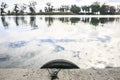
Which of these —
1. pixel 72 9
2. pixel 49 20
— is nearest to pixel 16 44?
pixel 49 20

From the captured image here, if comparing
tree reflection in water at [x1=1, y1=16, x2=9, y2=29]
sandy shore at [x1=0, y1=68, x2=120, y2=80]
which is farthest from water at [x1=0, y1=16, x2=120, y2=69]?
sandy shore at [x1=0, y1=68, x2=120, y2=80]

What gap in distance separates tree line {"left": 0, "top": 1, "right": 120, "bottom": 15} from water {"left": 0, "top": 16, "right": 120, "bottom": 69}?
0.06 meters

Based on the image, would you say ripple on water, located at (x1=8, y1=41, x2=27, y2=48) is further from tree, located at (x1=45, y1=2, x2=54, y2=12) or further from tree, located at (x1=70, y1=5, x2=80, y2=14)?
tree, located at (x1=70, y1=5, x2=80, y2=14)

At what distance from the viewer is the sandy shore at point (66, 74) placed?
1.40m

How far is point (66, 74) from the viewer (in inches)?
57.6

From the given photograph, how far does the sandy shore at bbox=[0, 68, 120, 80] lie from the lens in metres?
1.40

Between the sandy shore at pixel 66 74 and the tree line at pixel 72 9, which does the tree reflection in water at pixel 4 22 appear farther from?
the sandy shore at pixel 66 74

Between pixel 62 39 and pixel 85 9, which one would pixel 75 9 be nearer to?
pixel 85 9

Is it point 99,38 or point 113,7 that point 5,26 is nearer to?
point 99,38

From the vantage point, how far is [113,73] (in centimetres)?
149

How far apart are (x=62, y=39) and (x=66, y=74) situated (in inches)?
20.7

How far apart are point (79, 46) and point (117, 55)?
38 cm

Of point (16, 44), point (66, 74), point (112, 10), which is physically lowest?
point (66, 74)

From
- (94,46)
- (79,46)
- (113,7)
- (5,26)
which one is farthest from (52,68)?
(113,7)
